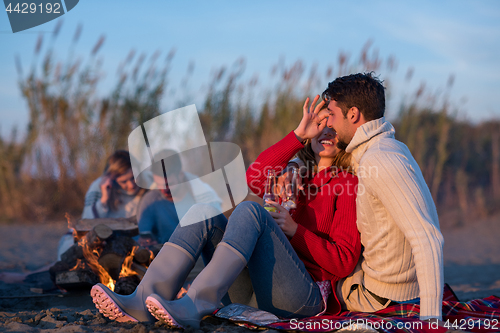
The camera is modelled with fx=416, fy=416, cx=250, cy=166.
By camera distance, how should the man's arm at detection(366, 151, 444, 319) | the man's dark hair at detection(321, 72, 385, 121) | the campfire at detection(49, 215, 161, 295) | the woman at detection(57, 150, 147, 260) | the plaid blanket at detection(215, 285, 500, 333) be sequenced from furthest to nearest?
the woman at detection(57, 150, 147, 260)
the campfire at detection(49, 215, 161, 295)
the man's dark hair at detection(321, 72, 385, 121)
the plaid blanket at detection(215, 285, 500, 333)
the man's arm at detection(366, 151, 444, 319)

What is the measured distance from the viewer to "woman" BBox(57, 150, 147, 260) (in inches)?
154

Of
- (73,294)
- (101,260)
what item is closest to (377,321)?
(101,260)

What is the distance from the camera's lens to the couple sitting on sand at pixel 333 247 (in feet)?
5.45

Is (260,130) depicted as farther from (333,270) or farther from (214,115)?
(333,270)

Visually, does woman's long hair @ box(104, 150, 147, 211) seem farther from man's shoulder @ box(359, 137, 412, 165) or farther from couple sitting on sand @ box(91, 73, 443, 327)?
man's shoulder @ box(359, 137, 412, 165)

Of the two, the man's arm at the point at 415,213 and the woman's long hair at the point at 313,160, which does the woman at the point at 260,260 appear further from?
the man's arm at the point at 415,213

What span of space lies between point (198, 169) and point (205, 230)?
363 centimetres

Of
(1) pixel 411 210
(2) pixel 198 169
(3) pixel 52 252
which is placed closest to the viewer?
(1) pixel 411 210

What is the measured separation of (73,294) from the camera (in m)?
2.89

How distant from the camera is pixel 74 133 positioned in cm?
606

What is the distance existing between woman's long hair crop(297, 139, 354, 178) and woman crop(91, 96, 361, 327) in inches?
3.6

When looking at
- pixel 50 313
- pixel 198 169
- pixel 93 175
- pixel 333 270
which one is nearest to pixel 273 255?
pixel 333 270

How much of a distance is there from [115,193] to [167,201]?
2.09ft

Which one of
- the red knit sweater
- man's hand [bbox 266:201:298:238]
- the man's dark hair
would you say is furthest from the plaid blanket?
the man's dark hair
